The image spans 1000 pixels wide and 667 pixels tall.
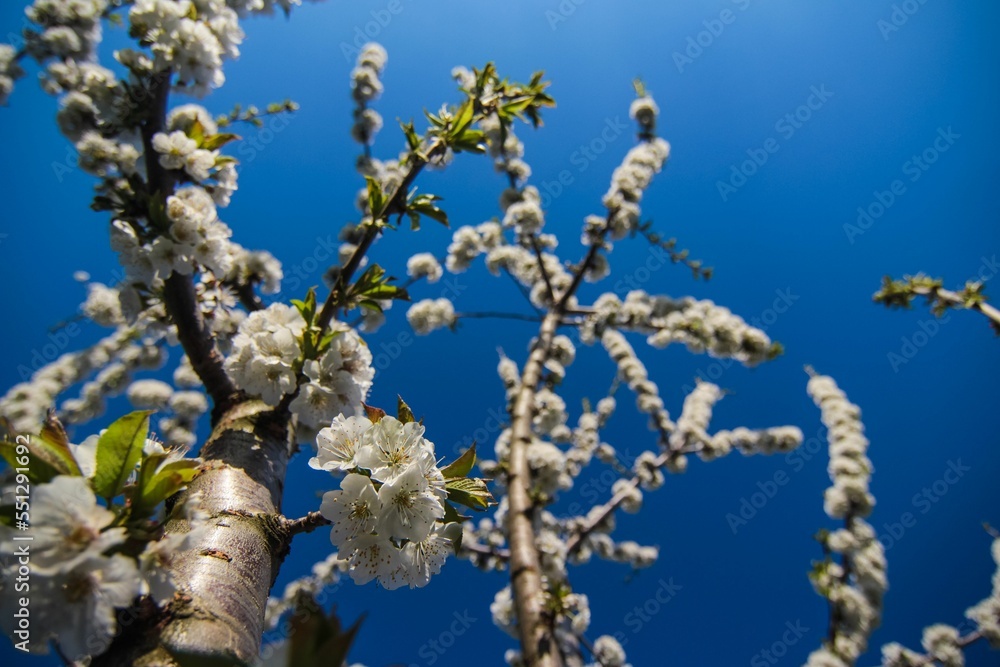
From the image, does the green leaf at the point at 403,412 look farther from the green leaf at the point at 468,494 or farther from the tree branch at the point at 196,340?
the tree branch at the point at 196,340

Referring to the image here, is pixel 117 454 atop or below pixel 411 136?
below

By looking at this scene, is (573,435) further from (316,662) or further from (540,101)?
(316,662)

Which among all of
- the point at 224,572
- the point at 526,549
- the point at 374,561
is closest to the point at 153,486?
the point at 224,572

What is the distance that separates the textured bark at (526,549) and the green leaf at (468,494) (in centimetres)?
169

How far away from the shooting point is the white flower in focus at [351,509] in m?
1.05

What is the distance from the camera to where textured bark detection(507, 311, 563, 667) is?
7.99ft

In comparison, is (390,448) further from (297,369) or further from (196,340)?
(196,340)

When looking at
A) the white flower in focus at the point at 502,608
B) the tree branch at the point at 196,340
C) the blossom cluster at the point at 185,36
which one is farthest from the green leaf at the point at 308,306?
the white flower in focus at the point at 502,608

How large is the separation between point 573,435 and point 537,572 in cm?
500

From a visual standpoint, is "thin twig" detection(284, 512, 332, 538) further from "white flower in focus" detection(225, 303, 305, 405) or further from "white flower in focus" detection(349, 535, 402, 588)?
"white flower in focus" detection(225, 303, 305, 405)

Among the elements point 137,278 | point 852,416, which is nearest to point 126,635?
point 137,278

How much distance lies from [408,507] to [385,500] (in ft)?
0.17

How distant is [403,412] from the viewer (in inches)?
45.5

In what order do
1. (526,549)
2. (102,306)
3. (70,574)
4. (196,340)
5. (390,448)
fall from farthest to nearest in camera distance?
(102,306) → (526,549) → (196,340) → (390,448) → (70,574)
